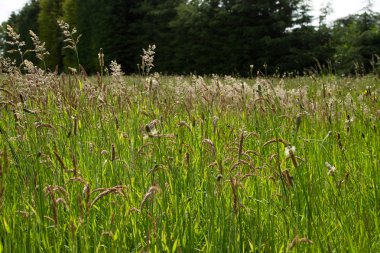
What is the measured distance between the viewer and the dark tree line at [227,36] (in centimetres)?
1957

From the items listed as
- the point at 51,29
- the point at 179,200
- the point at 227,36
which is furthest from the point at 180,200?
the point at 51,29

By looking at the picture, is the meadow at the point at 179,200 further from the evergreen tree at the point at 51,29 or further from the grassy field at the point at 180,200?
the evergreen tree at the point at 51,29

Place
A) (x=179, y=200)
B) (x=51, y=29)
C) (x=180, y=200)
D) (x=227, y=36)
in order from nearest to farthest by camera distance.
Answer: (x=179, y=200), (x=180, y=200), (x=227, y=36), (x=51, y=29)

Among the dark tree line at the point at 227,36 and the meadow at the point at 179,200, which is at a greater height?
the dark tree line at the point at 227,36

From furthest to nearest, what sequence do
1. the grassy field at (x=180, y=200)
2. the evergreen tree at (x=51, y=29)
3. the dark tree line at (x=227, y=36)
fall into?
1. the evergreen tree at (x=51, y=29)
2. the dark tree line at (x=227, y=36)
3. the grassy field at (x=180, y=200)

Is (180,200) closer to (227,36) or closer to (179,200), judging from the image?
(179,200)

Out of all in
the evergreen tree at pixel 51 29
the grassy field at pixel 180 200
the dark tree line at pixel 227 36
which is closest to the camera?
the grassy field at pixel 180 200

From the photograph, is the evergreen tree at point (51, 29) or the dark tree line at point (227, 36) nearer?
the dark tree line at point (227, 36)

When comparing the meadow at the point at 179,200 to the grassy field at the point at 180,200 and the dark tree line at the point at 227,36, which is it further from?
the dark tree line at the point at 227,36

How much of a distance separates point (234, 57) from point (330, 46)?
4542mm

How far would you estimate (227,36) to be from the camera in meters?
23.6

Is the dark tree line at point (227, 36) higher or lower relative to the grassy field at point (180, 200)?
higher

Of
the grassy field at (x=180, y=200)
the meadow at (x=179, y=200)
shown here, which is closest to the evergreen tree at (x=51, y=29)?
the meadow at (x=179, y=200)

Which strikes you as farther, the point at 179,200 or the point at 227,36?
the point at 227,36
